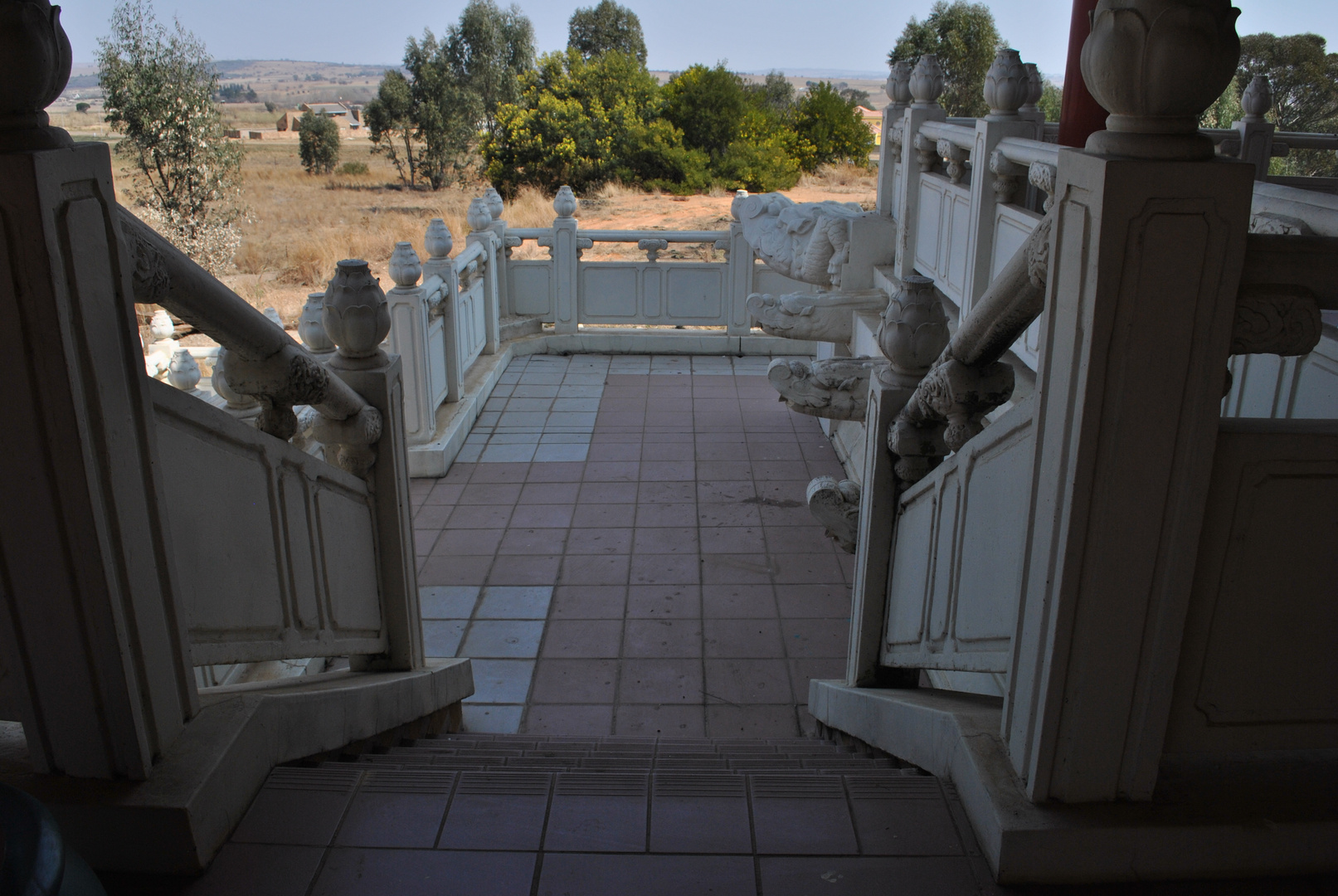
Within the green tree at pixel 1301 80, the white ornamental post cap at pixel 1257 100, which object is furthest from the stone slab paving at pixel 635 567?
the green tree at pixel 1301 80

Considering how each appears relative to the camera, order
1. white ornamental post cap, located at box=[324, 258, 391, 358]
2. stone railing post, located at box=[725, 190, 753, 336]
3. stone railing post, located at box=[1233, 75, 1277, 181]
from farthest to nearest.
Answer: stone railing post, located at box=[725, 190, 753, 336] < stone railing post, located at box=[1233, 75, 1277, 181] < white ornamental post cap, located at box=[324, 258, 391, 358]

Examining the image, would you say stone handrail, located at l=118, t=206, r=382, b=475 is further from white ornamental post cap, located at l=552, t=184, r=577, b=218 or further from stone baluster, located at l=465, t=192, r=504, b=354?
white ornamental post cap, located at l=552, t=184, r=577, b=218

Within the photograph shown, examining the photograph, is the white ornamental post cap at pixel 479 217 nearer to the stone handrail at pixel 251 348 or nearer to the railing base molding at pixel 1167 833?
the stone handrail at pixel 251 348

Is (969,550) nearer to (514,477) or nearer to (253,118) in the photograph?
(514,477)

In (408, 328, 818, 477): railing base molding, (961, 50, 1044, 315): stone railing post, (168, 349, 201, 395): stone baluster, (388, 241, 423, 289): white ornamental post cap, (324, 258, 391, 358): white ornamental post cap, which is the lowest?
(408, 328, 818, 477): railing base molding

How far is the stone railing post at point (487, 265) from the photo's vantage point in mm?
9062

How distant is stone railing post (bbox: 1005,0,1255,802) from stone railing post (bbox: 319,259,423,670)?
6.26ft

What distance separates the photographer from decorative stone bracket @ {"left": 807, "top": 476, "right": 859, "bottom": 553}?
3.71 m

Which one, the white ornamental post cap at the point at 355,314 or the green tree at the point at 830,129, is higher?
the green tree at the point at 830,129

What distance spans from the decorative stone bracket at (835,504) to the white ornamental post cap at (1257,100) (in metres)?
5.04

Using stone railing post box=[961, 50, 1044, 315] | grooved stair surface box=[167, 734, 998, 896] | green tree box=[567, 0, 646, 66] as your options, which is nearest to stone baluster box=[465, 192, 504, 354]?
stone railing post box=[961, 50, 1044, 315]

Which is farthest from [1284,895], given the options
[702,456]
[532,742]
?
[702,456]

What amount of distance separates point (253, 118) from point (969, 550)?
72.1 metres

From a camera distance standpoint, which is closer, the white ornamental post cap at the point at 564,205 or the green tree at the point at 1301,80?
the white ornamental post cap at the point at 564,205
